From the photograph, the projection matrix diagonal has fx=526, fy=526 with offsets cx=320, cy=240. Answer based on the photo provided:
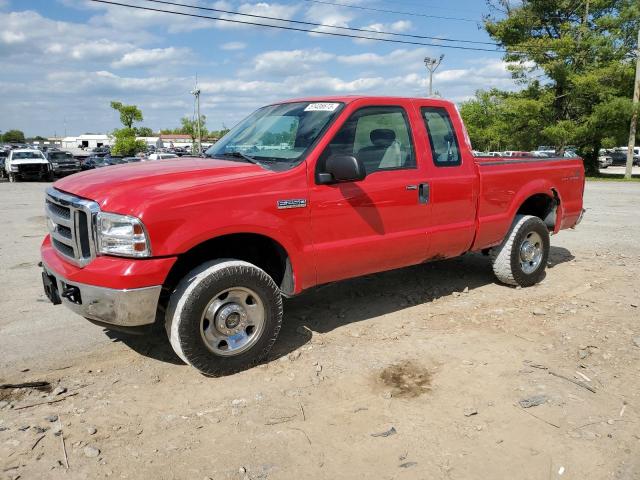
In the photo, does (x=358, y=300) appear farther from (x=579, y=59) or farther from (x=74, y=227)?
(x=579, y=59)

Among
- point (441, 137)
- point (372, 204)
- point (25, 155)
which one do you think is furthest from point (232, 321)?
point (25, 155)

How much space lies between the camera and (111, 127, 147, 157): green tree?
63.6 meters

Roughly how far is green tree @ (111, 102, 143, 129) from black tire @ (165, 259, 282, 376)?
6847cm

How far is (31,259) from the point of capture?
7.37 m

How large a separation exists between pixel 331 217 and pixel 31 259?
5284 mm

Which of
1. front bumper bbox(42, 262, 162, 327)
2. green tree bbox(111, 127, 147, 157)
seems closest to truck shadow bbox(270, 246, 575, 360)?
front bumper bbox(42, 262, 162, 327)

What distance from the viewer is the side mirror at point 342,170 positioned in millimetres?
3873

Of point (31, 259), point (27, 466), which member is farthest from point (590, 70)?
point (27, 466)

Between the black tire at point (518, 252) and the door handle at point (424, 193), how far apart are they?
158cm

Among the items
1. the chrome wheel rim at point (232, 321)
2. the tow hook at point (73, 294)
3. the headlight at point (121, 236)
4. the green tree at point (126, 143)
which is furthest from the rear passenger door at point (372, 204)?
the green tree at point (126, 143)

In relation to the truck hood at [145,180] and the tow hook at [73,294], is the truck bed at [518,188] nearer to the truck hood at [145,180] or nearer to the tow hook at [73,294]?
the truck hood at [145,180]

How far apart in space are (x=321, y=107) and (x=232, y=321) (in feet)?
6.41

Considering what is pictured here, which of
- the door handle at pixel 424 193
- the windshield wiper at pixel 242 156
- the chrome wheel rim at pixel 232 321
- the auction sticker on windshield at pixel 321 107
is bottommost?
the chrome wheel rim at pixel 232 321

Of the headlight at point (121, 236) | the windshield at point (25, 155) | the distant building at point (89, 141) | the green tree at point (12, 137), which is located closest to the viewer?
the headlight at point (121, 236)
